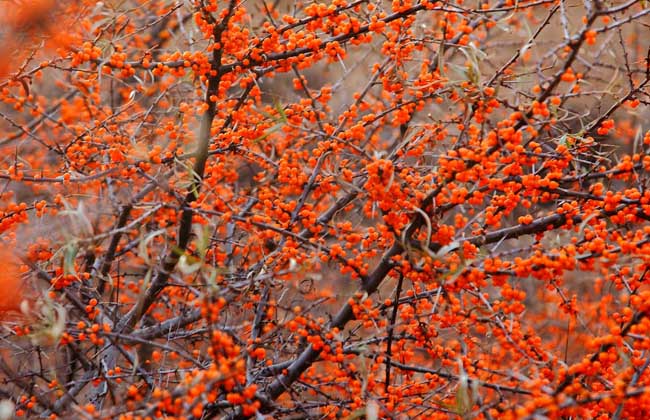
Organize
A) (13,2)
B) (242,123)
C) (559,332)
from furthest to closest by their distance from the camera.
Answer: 1. (559,332)
2. (242,123)
3. (13,2)

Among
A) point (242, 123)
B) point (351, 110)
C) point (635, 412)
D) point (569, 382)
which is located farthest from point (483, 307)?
point (242, 123)

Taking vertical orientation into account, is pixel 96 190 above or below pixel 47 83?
below

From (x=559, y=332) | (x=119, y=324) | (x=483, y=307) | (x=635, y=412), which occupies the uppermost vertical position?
(x=559, y=332)

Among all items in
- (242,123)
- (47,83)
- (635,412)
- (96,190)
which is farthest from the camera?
(47,83)

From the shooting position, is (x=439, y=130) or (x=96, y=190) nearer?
(x=439, y=130)

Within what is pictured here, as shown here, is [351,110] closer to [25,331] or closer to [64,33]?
[64,33]

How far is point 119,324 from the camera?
3062mm

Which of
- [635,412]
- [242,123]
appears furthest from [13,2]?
[635,412]

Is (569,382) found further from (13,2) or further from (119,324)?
(13,2)

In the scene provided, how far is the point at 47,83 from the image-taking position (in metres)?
7.43

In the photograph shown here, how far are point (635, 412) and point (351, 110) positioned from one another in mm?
1747

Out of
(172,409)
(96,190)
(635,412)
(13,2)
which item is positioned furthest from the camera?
(96,190)

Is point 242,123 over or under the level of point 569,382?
over

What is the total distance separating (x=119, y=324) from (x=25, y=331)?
0.63 metres
